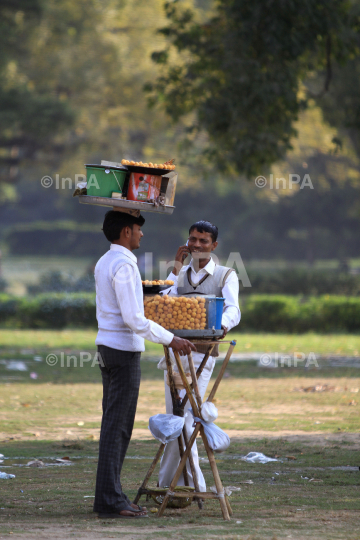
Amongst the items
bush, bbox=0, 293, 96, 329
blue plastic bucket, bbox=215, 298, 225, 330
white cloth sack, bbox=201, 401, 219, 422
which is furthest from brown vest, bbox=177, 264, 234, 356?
bush, bbox=0, 293, 96, 329

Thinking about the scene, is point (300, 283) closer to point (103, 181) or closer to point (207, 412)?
point (207, 412)

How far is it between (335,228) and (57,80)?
21.5 meters

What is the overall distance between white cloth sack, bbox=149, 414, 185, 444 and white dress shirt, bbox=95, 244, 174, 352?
1.58 ft

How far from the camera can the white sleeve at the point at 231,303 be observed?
17.0 ft

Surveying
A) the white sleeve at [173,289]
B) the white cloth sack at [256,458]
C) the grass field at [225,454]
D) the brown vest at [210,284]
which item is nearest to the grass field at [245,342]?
the grass field at [225,454]

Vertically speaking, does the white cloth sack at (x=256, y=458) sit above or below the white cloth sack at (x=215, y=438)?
below

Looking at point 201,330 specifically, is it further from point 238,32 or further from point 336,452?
point 238,32

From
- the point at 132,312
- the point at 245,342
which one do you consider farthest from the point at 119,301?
the point at 245,342

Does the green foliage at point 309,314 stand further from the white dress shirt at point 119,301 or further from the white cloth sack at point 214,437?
the white dress shirt at point 119,301

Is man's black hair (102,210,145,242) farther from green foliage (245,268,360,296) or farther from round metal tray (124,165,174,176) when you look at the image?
green foliage (245,268,360,296)

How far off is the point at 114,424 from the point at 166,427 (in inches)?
13.4

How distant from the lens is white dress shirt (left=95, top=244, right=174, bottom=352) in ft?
15.6

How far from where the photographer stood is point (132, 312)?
4723 mm

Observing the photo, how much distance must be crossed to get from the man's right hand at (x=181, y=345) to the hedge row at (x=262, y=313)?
15875 mm
